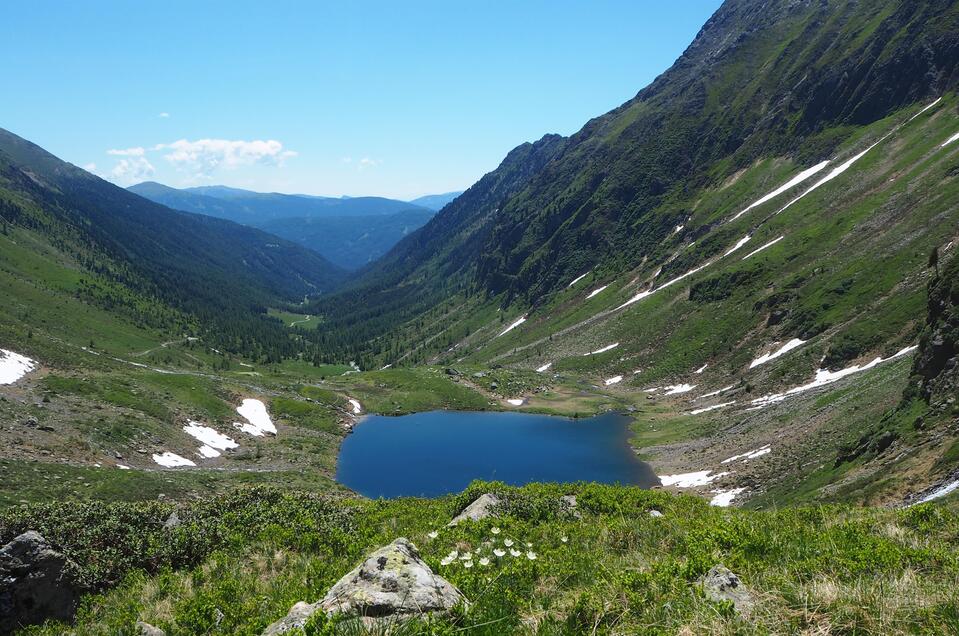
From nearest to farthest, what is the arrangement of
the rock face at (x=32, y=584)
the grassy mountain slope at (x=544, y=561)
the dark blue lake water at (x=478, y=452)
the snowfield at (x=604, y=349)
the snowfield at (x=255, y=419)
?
the grassy mountain slope at (x=544, y=561) → the rock face at (x=32, y=584) → the dark blue lake water at (x=478, y=452) → the snowfield at (x=255, y=419) → the snowfield at (x=604, y=349)

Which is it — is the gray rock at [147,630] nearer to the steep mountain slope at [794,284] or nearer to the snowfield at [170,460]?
the steep mountain slope at [794,284]

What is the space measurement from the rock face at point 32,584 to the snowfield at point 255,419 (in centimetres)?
6913

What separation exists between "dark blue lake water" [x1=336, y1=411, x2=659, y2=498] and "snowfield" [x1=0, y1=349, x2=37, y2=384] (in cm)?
3850

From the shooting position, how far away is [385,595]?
7.02 metres

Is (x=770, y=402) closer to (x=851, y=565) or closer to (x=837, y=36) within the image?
(x=851, y=565)

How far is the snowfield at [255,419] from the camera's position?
76812 mm

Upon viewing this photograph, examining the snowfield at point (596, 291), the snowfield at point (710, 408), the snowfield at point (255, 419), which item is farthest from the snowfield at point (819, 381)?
the snowfield at point (596, 291)

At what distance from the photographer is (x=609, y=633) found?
662 cm

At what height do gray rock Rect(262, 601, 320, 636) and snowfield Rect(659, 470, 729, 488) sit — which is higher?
gray rock Rect(262, 601, 320, 636)

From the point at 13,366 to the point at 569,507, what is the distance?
245 ft

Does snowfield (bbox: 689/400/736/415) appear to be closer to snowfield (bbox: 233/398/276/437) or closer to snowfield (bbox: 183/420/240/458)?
snowfield (bbox: 233/398/276/437)

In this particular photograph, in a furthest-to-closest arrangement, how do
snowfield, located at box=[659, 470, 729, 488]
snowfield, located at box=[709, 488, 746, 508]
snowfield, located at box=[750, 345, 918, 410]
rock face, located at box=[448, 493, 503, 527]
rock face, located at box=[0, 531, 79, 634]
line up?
snowfield, located at box=[750, 345, 918, 410] → snowfield, located at box=[659, 470, 729, 488] → snowfield, located at box=[709, 488, 746, 508] → rock face, located at box=[448, 493, 503, 527] → rock face, located at box=[0, 531, 79, 634]

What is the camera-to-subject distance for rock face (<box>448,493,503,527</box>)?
16078 millimetres

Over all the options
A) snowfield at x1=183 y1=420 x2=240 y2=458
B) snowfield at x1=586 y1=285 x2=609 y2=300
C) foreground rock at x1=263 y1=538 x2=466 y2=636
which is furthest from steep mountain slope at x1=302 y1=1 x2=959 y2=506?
snowfield at x1=183 y1=420 x2=240 y2=458
